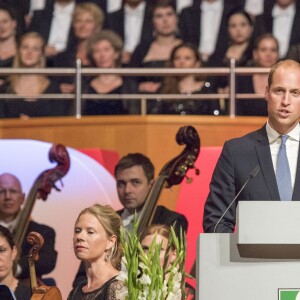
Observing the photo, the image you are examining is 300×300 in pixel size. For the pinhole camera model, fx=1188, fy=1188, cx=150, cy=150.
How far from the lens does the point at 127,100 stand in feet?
24.0

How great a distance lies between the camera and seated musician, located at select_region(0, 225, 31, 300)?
5.27m

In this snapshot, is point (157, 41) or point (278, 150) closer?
point (278, 150)

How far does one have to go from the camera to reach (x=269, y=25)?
778cm

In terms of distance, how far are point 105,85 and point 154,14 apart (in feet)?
2.01

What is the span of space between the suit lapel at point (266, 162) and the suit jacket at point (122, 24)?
3.75 meters

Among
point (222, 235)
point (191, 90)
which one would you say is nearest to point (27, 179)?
point (191, 90)

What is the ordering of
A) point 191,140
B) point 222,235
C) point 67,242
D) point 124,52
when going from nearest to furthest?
point 222,235 < point 191,140 < point 67,242 < point 124,52

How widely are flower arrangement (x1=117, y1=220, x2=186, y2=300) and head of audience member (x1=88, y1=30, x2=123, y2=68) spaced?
12.8 feet

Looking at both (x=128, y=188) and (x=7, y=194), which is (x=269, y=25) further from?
(x=7, y=194)

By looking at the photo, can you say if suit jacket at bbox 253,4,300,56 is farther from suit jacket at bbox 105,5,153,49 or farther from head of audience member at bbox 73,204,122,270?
head of audience member at bbox 73,204,122,270

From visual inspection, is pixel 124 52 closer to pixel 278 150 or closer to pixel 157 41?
pixel 157 41

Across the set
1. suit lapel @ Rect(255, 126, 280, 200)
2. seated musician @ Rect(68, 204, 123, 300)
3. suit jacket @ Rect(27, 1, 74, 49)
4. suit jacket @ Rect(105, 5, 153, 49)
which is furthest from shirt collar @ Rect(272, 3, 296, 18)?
suit lapel @ Rect(255, 126, 280, 200)

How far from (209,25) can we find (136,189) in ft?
6.06

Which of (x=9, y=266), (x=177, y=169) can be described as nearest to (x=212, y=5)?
(x=177, y=169)
